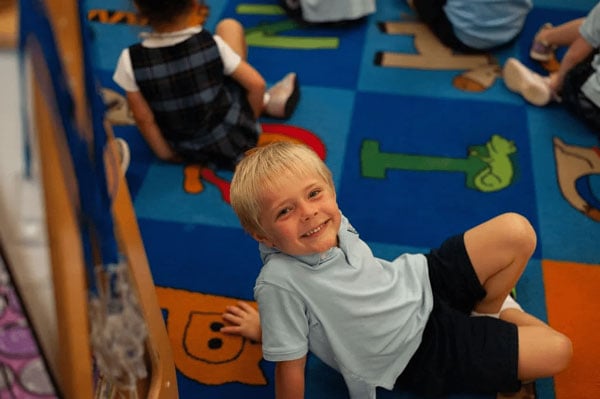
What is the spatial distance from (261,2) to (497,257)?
1391mm

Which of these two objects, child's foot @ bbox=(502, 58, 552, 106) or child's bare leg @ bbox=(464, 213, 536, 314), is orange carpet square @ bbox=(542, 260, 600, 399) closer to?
child's bare leg @ bbox=(464, 213, 536, 314)

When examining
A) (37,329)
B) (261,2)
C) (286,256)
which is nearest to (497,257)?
(286,256)

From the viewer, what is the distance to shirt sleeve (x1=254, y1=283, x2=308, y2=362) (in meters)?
0.98

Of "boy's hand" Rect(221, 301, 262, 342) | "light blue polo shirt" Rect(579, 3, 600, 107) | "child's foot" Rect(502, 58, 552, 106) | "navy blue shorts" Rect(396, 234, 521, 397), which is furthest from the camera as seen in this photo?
"child's foot" Rect(502, 58, 552, 106)

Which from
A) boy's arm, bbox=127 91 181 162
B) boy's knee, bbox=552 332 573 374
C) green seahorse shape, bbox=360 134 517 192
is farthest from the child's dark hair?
boy's knee, bbox=552 332 573 374

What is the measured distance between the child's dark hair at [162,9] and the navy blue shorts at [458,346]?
0.75 m

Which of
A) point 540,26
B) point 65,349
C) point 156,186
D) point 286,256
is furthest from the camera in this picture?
point 540,26

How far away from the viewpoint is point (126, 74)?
4.82 feet

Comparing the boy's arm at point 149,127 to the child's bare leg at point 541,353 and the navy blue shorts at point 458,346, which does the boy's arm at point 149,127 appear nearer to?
the navy blue shorts at point 458,346

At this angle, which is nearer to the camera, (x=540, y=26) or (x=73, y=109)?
(x=73, y=109)

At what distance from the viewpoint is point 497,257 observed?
3.65 ft

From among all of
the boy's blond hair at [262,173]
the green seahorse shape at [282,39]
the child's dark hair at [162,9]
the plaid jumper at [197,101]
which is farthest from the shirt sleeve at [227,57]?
the boy's blond hair at [262,173]

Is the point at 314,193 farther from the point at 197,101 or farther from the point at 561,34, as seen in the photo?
the point at 561,34

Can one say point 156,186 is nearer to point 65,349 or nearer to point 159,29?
point 159,29
